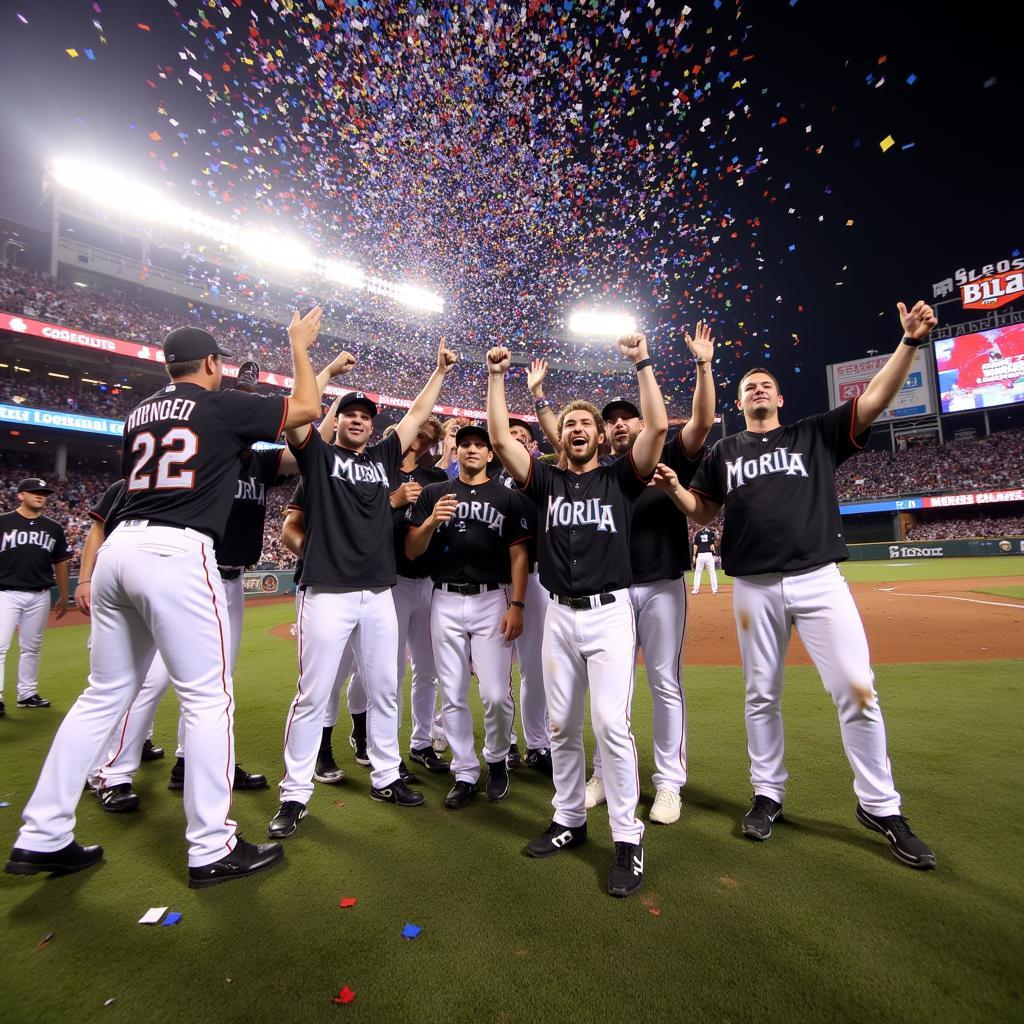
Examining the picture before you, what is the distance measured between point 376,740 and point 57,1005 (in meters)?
1.69

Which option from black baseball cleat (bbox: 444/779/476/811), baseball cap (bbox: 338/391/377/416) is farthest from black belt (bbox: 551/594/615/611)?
baseball cap (bbox: 338/391/377/416)

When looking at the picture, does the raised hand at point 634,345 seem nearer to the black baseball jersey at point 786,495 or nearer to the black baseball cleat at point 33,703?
the black baseball jersey at point 786,495

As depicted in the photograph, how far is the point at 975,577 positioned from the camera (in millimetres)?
18234

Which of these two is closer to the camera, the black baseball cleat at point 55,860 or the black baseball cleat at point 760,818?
the black baseball cleat at point 55,860

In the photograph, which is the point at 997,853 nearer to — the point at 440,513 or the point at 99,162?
the point at 440,513

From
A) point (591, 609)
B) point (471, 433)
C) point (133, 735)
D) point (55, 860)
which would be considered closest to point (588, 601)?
point (591, 609)

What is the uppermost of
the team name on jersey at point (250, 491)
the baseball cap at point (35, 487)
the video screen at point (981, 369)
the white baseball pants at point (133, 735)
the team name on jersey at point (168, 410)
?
the video screen at point (981, 369)

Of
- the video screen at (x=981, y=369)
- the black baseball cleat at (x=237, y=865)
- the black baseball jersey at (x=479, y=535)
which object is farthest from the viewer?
the video screen at (x=981, y=369)

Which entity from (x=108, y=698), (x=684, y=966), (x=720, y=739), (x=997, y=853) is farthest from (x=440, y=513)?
(x=997, y=853)

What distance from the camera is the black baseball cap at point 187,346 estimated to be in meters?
2.82

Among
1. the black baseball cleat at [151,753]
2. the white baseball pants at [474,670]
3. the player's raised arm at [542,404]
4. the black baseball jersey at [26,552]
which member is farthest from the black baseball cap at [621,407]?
the black baseball jersey at [26,552]

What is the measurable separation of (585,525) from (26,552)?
254 inches

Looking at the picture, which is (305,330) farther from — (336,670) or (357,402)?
(336,670)

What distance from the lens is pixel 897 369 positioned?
2971 millimetres
